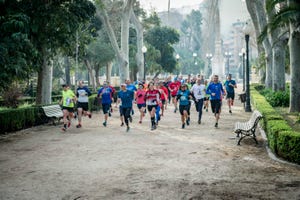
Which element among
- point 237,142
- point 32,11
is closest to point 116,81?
point 32,11

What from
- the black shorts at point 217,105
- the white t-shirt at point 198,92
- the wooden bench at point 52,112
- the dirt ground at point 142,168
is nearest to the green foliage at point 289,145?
the dirt ground at point 142,168

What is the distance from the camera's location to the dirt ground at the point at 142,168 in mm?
6016

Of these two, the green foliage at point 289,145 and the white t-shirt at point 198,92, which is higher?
the white t-shirt at point 198,92

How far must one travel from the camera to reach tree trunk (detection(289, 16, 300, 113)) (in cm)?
1451

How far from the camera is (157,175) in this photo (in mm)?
7078

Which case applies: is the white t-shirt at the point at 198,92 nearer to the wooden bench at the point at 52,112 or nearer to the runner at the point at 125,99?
the runner at the point at 125,99

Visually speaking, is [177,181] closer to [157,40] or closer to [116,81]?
[157,40]

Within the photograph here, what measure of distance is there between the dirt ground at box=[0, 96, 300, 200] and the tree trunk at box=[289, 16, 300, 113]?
4.43 m

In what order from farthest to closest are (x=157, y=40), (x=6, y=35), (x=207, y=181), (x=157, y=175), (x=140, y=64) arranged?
(x=157, y=40) < (x=140, y=64) < (x=6, y=35) < (x=157, y=175) < (x=207, y=181)

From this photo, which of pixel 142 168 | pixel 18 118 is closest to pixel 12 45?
pixel 18 118

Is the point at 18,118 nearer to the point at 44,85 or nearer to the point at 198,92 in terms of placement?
the point at 44,85

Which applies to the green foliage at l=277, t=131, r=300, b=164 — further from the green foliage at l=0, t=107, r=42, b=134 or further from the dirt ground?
the green foliage at l=0, t=107, r=42, b=134

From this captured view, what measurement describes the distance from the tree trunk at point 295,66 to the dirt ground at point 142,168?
4427 millimetres

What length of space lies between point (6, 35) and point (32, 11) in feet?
6.60
